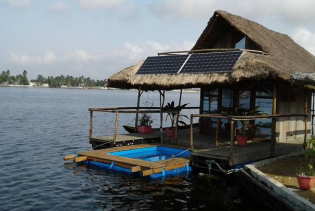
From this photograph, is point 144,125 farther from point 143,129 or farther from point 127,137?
point 127,137

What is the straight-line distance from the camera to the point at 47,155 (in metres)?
16.4

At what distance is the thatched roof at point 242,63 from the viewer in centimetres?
1273

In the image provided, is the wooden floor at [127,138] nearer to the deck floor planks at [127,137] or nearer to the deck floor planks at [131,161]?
the deck floor planks at [127,137]

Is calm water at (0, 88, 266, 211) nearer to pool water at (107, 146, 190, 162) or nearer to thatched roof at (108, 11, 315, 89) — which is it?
pool water at (107, 146, 190, 162)

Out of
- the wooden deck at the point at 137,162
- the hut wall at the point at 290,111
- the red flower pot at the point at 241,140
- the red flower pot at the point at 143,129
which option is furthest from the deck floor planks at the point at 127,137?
the hut wall at the point at 290,111

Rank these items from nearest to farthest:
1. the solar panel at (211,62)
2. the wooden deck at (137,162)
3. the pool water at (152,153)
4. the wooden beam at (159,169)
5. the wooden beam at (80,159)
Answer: the wooden beam at (159,169) < the wooden deck at (137,162) < the wooden beam at (80,159) < the solar panel at (211,62) < the pool water at (152,153)

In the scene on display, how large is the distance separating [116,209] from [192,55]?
807 cm

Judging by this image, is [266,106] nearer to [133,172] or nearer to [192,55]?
[192,55]

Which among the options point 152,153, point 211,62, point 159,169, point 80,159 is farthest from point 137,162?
point 211,62

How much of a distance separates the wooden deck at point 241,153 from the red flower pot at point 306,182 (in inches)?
113

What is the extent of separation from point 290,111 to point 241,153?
192 inches

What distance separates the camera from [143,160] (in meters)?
12.5

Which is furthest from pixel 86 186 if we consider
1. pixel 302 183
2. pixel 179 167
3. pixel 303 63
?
pixel 303 63

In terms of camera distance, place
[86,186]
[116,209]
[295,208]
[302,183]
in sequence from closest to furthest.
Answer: [295,208]
[302,183]
[116,209]
[86,186]
